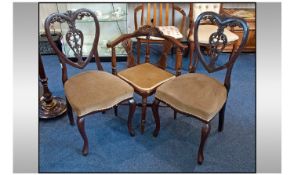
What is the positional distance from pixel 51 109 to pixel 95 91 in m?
0.71

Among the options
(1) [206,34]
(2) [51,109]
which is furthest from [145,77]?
(1) [206,34]

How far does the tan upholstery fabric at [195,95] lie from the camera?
6.06 ft

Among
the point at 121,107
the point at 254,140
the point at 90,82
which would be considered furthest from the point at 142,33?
the point at 254,140

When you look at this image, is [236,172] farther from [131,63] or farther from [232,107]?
[131,63]

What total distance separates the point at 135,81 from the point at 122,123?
44 centimetres

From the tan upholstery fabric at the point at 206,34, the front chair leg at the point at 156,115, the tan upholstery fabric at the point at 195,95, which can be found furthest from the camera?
the tan upholstery fabric at the point at 206,34

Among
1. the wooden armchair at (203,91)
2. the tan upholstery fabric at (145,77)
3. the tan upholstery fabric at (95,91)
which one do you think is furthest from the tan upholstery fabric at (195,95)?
the tan upholstery fabric at (95,91)

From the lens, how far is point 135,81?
2.17 meters

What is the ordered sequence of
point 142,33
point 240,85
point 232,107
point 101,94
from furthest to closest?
point 240,85
point 232,107
point 142,33
point 101,94

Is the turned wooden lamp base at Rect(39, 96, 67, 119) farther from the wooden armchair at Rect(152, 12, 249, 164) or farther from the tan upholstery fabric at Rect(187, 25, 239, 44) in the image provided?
the tan upholstery fabric at Rect(187, 25, 239, 44)

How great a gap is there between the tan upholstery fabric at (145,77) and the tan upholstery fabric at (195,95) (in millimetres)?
103

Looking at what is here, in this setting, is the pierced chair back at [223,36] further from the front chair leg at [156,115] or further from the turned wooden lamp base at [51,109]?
the turned wooden lamp base at [51,109]

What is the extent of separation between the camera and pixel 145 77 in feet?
7.25

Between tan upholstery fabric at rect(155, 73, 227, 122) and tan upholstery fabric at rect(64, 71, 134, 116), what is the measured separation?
28 centimetres
